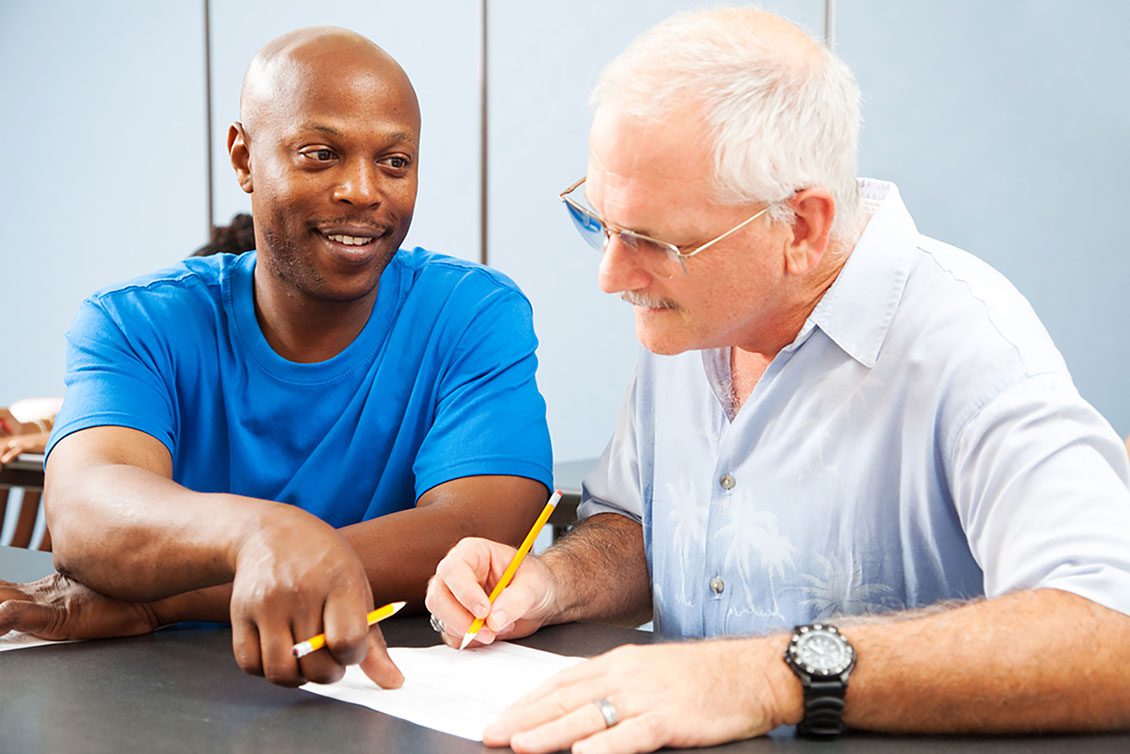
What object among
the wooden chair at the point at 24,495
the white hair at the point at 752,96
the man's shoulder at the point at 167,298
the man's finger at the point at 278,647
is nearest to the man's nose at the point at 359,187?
the man's shoulder at the point at 167,298

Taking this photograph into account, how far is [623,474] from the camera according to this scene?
170 cm

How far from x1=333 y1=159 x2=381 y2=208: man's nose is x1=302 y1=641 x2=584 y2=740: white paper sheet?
607mm

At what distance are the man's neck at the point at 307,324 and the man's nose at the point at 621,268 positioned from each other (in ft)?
1.58

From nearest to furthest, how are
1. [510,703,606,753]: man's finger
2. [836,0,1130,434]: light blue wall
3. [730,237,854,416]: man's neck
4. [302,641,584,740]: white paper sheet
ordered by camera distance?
[510,703,606,753]: man's finger, [302,641,584,740]: white paper sheet, [730,237,854,416]: man's neck, [836,0,1130,434]: light blue wall

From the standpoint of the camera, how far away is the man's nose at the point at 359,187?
1667mm

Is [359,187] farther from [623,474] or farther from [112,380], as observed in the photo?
[623,474]

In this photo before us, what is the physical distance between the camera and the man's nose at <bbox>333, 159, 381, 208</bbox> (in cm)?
167

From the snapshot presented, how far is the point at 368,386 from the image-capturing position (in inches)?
68.9

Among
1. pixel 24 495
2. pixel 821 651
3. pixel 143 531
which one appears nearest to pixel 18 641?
pixel 143 531

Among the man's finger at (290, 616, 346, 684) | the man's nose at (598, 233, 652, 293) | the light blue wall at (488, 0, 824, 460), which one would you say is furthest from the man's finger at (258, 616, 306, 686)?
the light blue wall at (488, 0, 824, 460)

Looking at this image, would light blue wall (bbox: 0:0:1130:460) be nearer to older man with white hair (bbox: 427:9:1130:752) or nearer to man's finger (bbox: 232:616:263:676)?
older man with white hair (bbox: 427:9:1130:752)

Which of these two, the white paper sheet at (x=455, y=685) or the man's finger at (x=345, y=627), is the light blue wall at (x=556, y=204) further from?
the man's finger at (x=345, y=627)

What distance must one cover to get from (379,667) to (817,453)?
542 mm

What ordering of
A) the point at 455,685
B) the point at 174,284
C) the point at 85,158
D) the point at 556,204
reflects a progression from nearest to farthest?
the point at 455,685 < the point at 174,284 < the point at 556,204 < the point at 85,158
